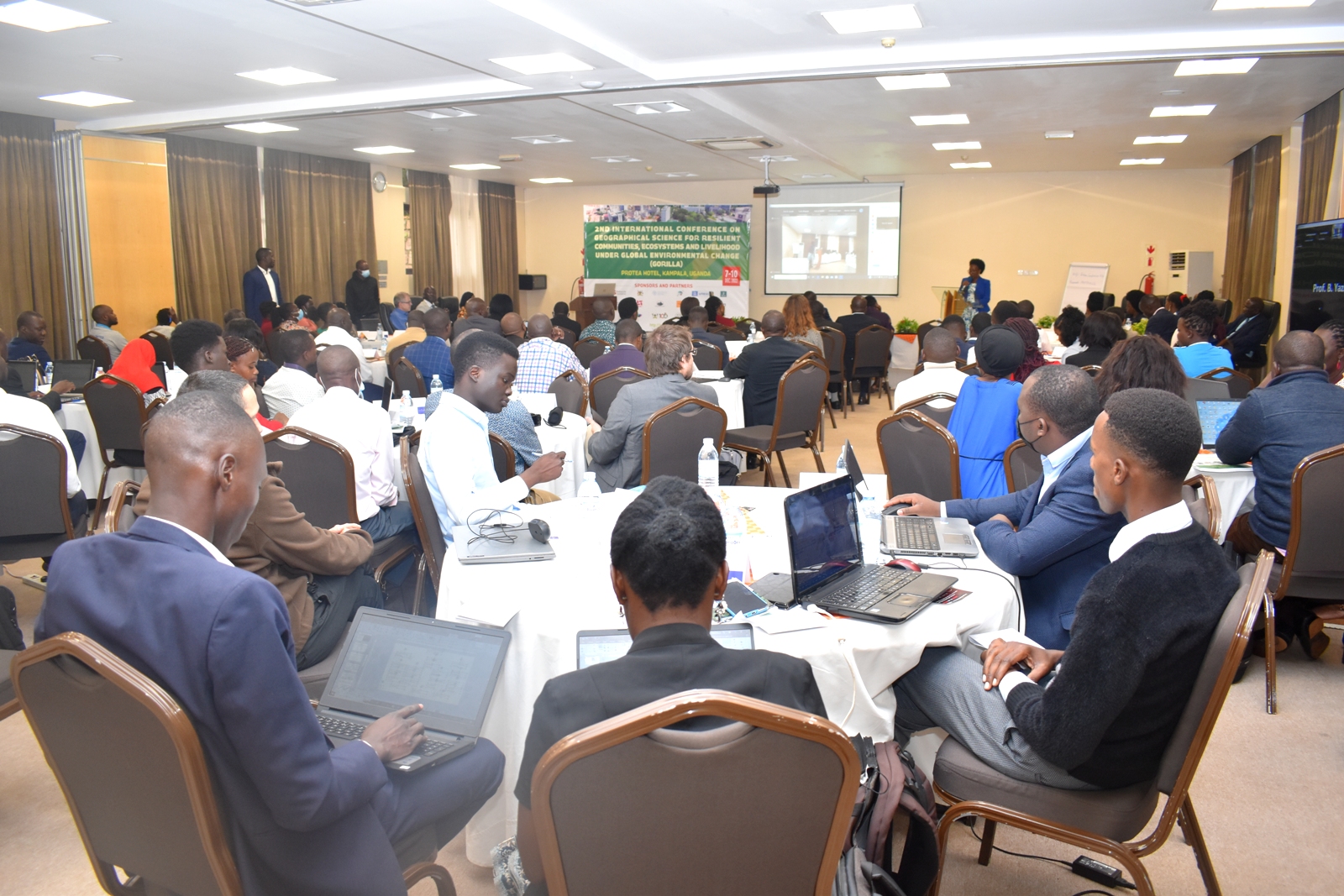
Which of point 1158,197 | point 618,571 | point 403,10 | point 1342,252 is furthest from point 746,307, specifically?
point 618,571

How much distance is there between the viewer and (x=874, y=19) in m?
5.80

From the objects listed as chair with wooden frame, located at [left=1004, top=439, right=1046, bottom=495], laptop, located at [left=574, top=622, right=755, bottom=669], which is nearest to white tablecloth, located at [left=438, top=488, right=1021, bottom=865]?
laptop, located at [left=574, top=622, right=755, bottom=669]

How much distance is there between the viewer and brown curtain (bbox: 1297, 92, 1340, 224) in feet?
26.2

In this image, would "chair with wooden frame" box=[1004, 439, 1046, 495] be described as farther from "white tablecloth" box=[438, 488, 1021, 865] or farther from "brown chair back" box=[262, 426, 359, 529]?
"brown chair back" box=[262, 426, 359, 529]

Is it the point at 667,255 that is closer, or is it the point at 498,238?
the point at 667,255

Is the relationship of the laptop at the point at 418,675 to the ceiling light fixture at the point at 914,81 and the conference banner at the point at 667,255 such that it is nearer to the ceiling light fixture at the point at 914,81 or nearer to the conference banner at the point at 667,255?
the ceiling light fixture at the point at 914,81

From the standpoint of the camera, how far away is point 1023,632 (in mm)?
2385

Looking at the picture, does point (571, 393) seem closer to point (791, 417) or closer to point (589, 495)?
point (791, 417)

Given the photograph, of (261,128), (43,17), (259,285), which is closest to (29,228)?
(259,285)

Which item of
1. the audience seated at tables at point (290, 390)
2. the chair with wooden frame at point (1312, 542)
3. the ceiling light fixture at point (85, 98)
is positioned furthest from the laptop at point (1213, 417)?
the ceiling light fixture at point (85, 98)

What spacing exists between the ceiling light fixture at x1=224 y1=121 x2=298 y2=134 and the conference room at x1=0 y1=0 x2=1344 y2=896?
0.43 ft

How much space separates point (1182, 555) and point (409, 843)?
149cm

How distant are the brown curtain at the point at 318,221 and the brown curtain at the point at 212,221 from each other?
0.97 feet

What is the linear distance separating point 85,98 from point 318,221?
4.05m
